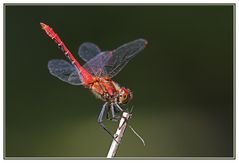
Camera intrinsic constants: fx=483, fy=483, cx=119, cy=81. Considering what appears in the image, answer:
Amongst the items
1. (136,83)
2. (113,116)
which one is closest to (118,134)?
(113,116)

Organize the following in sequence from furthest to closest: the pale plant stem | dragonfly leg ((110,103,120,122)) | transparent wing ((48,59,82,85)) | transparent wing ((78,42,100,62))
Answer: transparent wing ((78,42,100,62)) < transparent wing ((48,59,82,85)) < dragonfly leg ((110,103,120,122)) < the pale plant stem

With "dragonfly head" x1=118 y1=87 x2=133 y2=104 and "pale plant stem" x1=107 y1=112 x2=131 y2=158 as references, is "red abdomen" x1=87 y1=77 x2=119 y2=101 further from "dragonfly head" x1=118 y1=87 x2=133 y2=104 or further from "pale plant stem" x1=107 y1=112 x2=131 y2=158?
"pale plant stem" x1=107 y1=112 x2=131 y2=158

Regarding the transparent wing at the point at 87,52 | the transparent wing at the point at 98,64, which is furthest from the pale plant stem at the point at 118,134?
the transparent wing at the point at 87,52

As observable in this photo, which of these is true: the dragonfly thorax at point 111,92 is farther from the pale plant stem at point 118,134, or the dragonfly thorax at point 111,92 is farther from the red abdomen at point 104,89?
the pale plant stem at point 118,134

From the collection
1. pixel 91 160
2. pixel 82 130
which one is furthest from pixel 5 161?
pixel 82 130

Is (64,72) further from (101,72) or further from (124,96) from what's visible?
(124,96)

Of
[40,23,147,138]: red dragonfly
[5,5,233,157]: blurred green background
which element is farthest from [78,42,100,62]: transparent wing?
[5,5,233,157]: blurred green background
